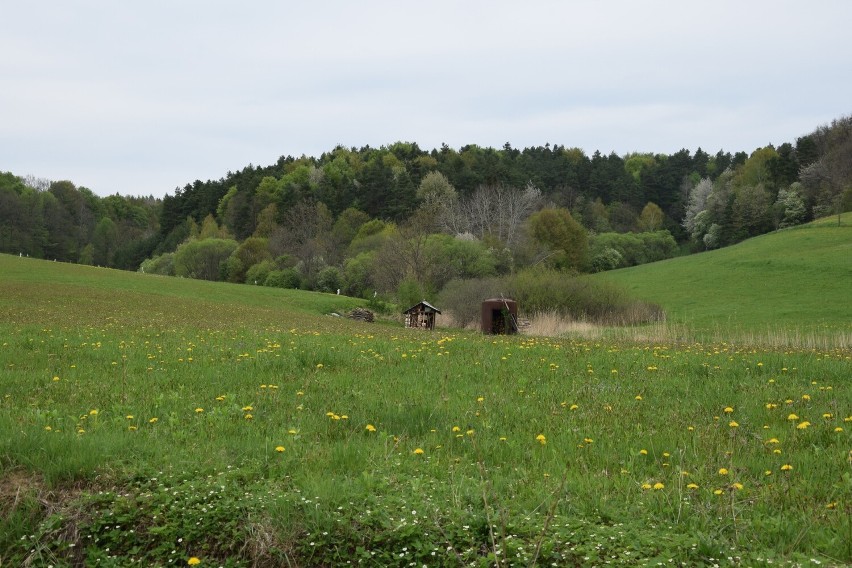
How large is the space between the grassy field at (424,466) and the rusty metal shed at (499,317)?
2362 centimetres

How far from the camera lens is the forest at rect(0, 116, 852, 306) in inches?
2992

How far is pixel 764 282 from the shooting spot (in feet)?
198

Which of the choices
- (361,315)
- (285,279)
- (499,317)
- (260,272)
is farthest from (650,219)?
(499,317)

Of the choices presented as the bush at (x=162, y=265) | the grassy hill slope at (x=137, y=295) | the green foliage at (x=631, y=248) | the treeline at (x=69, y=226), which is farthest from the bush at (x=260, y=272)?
the green foliage at (x=631, y=248)

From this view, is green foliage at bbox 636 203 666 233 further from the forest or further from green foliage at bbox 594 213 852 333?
green foliage at bbox 594 213 852 333

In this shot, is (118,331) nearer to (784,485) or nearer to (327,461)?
(327,461)

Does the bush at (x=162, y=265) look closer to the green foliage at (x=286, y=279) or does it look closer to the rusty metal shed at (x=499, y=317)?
the green foliage at (x=286, y=279)

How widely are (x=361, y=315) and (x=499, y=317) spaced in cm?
2067

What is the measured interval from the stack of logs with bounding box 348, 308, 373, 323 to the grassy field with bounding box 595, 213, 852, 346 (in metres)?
22.6

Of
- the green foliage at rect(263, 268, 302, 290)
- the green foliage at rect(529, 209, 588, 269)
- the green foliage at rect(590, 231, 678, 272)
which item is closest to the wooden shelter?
the green foliage at rect(263, 268, 302, 290)

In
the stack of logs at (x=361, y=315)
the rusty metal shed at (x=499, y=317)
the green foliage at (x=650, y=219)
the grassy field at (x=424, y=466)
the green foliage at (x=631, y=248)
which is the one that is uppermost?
the green foliage at (x=650, y=219)

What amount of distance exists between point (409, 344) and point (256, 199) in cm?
10641

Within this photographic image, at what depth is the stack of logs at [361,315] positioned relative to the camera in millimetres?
52959

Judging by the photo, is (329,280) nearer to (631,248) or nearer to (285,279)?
(285,279)
